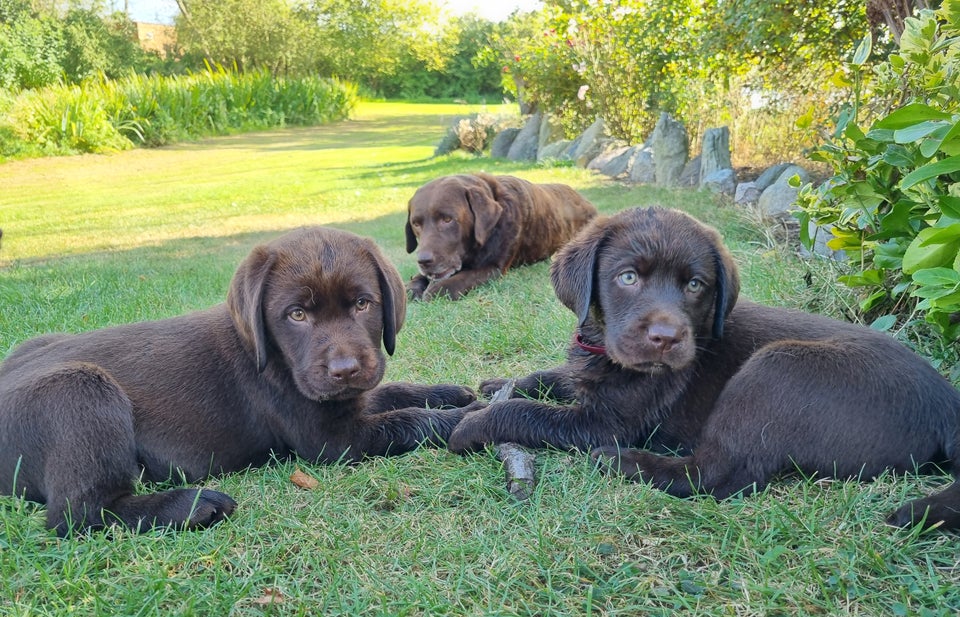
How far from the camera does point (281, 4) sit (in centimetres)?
4069

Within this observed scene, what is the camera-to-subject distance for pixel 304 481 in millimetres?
3219

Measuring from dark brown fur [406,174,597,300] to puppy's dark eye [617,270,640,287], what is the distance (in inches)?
138

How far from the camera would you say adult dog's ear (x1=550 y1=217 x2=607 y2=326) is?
3.33 m

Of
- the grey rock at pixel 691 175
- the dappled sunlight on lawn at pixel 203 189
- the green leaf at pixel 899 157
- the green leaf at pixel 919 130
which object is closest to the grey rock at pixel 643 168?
the grey rock at pixel 691 175

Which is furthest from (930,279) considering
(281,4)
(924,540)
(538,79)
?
(281,4)

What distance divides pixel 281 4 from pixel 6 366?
42.1 m

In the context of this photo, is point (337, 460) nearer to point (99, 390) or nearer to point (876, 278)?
point (99, 390)

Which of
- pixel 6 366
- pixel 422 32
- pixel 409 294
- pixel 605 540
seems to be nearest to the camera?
pixel 605 540

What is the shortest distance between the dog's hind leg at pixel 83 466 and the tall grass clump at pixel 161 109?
63.0 ft

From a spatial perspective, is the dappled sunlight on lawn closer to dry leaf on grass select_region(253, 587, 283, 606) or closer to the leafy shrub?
the leafy shrub

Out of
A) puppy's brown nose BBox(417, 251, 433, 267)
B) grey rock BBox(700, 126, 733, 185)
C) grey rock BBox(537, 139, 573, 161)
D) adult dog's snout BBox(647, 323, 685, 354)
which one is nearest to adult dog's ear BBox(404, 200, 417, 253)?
puppy's brown nose BBox(417, 251, 433, 267)

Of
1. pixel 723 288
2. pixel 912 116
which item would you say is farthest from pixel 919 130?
pixel 723 288

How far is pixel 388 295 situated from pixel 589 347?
1.00 meters

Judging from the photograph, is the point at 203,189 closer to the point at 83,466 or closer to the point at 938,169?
the point at 83,466
